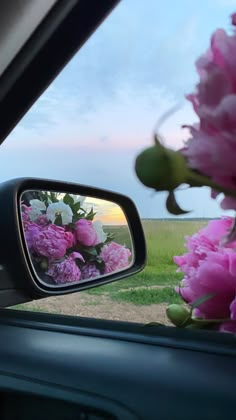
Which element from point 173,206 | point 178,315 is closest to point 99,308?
point 178,315

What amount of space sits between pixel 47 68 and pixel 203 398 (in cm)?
73

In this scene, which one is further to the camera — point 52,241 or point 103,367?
point 52,241

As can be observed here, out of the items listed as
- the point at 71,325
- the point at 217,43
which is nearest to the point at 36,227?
the point at 71,325

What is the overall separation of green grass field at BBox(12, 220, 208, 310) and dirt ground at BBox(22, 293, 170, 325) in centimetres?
1

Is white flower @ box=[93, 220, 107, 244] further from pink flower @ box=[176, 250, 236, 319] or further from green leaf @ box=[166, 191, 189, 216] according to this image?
green leaf @ box=[166, 191, 189, 216]

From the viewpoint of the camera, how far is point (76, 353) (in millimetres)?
855

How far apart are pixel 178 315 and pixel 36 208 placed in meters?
0.58

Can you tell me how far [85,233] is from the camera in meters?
1.17

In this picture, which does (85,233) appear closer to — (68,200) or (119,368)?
(68,200)

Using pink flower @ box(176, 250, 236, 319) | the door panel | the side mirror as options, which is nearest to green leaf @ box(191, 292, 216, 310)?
pink flower @ box(176, 250, 236, 319)

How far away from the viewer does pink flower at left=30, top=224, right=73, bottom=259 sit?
45.0 inches

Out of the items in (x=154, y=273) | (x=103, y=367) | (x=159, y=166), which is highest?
(x=159, y=166)

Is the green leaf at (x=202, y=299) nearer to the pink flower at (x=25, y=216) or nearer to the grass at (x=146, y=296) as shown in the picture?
the grass at (x=146, y=296)

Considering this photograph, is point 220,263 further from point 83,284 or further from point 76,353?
point 83,284
